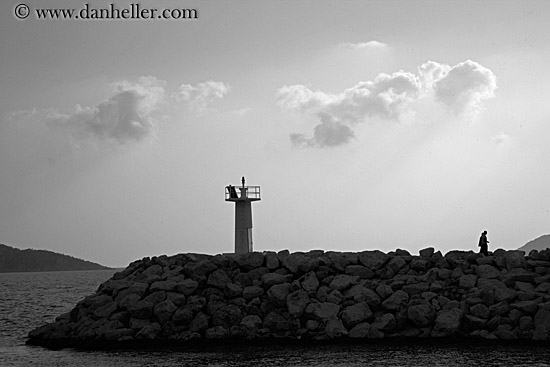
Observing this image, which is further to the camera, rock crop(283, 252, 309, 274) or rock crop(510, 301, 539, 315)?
rock crop(283, 252, 309, 274)

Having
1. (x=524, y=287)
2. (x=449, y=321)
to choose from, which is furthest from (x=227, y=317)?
(x=524, y=287)

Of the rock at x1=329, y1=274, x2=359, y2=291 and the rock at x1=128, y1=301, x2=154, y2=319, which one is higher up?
the rock at x1=329, y1=274, x2=359, y2=291

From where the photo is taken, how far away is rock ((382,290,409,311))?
22.7 metres

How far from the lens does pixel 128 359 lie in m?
20.8

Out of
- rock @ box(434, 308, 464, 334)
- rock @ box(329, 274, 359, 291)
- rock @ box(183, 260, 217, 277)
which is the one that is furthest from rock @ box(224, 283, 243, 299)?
rock @ box(434, 308, 464, 334)

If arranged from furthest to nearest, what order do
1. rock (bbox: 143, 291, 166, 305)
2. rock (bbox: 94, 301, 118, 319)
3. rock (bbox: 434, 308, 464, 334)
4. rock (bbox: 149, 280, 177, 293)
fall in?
rock (bbox: 149, 280, 177, 293) < rock (bbox: 94, 301, 118, 319) < rock (bbox: 143, 291, 166, 305) < rock (bbox: 434, 308, 464, 334)

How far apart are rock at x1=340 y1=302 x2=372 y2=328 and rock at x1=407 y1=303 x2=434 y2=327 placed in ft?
3.99

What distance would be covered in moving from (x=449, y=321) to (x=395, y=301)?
170cm

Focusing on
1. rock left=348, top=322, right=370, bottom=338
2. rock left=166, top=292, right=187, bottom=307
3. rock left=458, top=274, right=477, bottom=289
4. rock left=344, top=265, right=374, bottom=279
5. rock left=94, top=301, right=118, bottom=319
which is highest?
rock left=344, top=265, right=374, bottom=279

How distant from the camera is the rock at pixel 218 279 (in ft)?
79.9

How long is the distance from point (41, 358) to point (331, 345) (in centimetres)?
820

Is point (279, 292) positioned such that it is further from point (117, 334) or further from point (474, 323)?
point (474, 323)

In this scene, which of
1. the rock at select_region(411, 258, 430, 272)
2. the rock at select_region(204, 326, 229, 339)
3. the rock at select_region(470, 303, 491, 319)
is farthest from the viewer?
the rock at select_region(411, 258, 430, 272)

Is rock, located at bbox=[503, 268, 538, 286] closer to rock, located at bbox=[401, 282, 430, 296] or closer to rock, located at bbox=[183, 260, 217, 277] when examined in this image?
rock, located at bbox=[401, 282, 430, 296]
